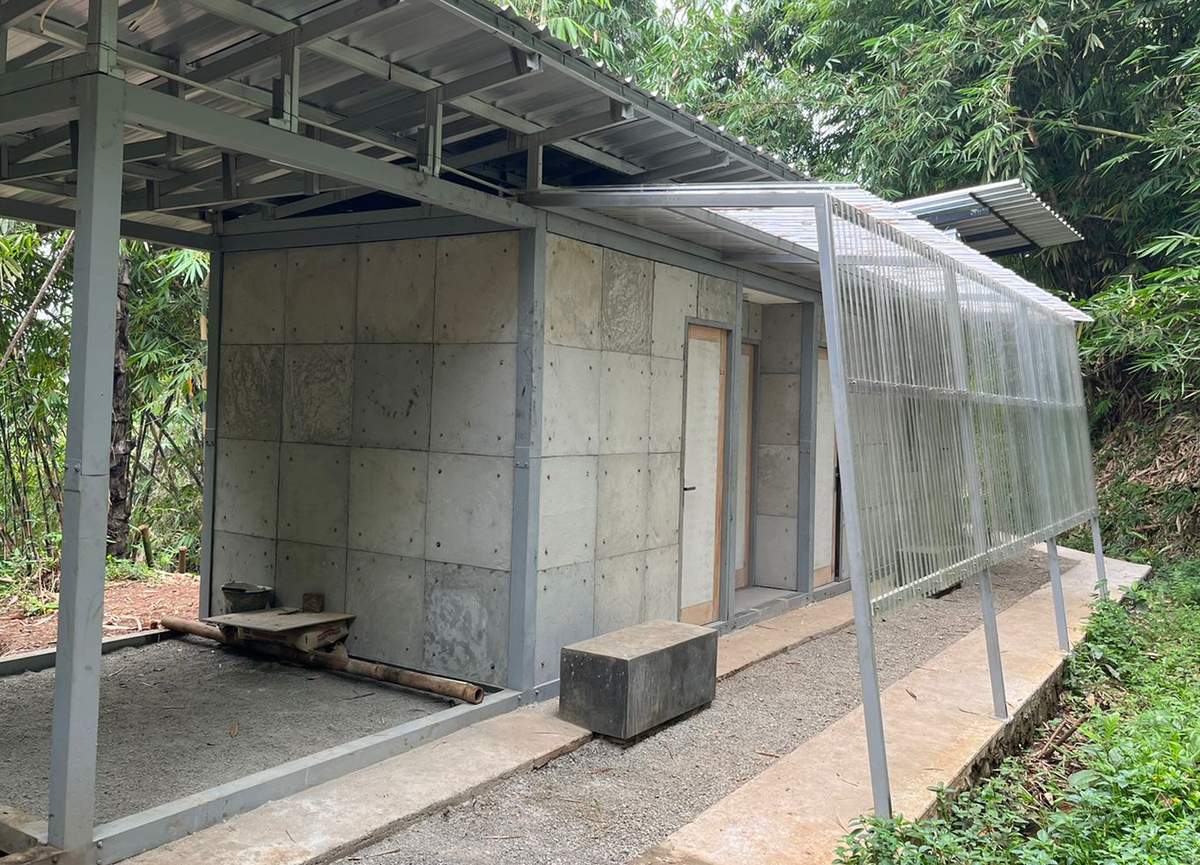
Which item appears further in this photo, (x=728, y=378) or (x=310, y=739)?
(x=728, y=378)

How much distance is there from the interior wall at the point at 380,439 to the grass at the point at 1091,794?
2.38m

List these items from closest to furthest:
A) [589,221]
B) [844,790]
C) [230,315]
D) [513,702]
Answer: [844,790] → [513,702] → [589,221] → [230,315]

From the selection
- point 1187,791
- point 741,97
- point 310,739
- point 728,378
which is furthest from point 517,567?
point 741,97

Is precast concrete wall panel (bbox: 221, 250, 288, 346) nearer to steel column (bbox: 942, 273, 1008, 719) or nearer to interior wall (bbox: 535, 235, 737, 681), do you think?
interior wall (bbox: 535, 235, 737, 681)

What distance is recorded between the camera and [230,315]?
6270 mm

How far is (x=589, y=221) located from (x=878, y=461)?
238cm

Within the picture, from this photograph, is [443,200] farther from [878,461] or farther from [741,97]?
[741,97]

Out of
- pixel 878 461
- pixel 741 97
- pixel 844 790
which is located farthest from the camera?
pixel 741 97

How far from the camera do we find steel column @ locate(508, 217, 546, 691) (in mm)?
5035

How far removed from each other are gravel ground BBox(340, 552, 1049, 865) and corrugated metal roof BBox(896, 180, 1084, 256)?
10.9 feet

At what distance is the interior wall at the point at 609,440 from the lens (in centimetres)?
524

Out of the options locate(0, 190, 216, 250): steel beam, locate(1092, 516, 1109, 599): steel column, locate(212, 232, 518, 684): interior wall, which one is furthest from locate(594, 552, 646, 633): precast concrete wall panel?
locate(1092, 516, 1109, 599): steel column

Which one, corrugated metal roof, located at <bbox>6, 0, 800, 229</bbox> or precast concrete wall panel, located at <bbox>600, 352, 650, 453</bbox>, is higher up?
corrugated metal roof, located at <bbox>6, 0, 800, 229</bbox>

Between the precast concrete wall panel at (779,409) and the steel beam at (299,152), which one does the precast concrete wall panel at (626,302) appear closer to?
the steel beam at (299,152)
